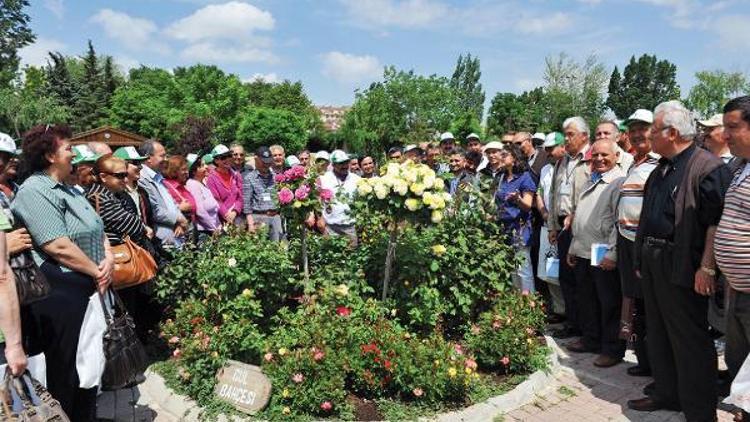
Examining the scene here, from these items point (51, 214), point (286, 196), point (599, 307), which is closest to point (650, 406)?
point (599, 307)

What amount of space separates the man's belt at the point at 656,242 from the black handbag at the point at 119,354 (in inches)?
146

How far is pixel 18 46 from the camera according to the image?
3131cm

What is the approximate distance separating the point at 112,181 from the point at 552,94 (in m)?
46.5

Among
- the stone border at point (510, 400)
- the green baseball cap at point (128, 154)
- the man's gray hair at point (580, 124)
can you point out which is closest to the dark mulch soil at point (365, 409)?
the stone border at point (510, 400)

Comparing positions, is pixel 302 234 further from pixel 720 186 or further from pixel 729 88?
pixel 729 88

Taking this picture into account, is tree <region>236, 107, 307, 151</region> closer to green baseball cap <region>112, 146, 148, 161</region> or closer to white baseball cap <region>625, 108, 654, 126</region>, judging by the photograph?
green baseball cap <region>112, 146, 148, 161</region>

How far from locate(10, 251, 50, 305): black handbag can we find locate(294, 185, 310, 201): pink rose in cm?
205

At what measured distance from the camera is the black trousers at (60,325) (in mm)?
3229

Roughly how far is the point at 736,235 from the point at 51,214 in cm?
414

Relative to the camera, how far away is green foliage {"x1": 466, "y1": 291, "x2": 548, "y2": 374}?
14.4 feet

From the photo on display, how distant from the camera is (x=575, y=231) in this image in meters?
4.96

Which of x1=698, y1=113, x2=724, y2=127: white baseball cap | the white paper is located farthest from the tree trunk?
x1=698, y1=113, x2=724, y2=127: white baseball cap

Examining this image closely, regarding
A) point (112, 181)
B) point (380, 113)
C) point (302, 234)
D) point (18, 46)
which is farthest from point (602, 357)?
point (18, 46)

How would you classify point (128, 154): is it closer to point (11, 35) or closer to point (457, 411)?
point (457, 411)
